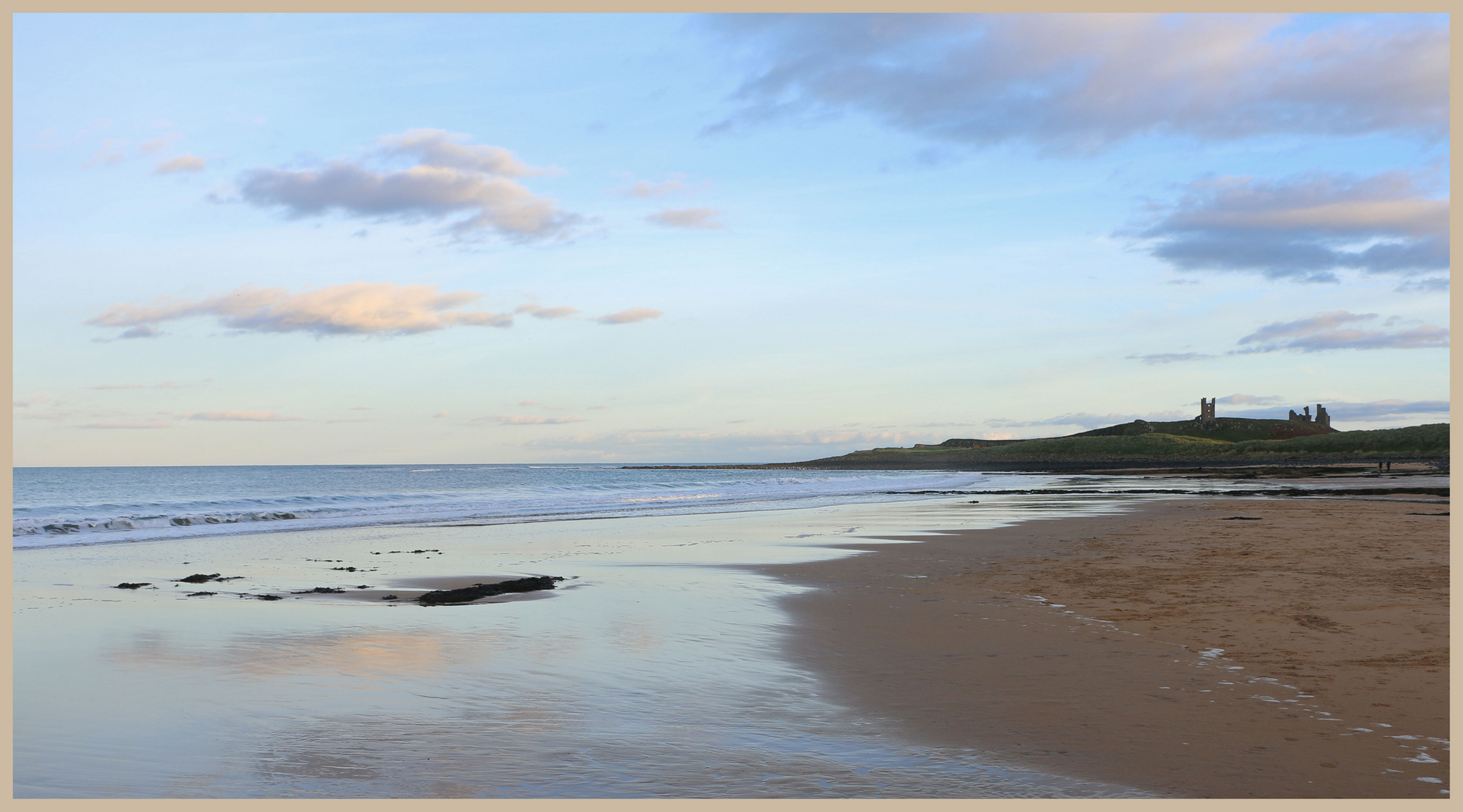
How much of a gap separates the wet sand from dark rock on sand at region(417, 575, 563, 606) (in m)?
3.73

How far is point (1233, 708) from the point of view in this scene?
22.1ft

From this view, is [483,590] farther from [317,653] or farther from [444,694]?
[444,694]

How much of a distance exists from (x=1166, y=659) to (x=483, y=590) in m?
8.46

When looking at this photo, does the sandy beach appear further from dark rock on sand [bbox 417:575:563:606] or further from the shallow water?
dark rock on sand [bbox 417:575:563:606]

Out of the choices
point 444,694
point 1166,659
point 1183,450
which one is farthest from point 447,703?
point 1183,450

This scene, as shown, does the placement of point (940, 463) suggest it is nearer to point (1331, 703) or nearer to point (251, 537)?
point (251, 537)

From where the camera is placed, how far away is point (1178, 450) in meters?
141

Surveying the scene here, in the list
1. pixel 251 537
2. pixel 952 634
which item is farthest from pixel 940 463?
pixel 952 634

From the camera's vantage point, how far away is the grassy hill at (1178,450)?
378 feet

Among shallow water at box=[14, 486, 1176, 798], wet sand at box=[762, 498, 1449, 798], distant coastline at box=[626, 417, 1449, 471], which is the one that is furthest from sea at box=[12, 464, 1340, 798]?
distant coastline at box=[626, 417, 1449, 471]

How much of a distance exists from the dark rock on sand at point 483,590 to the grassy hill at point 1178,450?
10031 cm

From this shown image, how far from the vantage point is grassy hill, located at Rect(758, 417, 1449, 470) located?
115125 millimetres

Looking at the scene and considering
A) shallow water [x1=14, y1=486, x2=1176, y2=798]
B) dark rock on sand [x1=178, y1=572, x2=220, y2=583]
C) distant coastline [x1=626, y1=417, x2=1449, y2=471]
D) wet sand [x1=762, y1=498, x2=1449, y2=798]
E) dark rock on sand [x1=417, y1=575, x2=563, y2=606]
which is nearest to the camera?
shallow water [x1=14, y1=486, x2=1176, y2=798]

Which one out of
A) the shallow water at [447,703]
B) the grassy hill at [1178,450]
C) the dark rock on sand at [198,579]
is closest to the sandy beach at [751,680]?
the shallow water at [447,703]
